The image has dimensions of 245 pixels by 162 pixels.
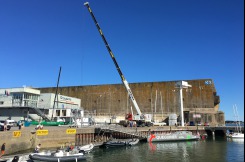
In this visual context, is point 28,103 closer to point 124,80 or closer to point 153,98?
point 124,80

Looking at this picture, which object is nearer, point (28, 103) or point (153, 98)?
point (28, 103)

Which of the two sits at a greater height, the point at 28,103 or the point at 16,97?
the point at 16,97

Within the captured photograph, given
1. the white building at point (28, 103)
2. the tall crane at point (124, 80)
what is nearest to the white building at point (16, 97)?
the white building at point (28, 103)

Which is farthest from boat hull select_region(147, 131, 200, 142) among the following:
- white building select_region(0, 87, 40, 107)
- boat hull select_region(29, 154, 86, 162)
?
white building select_region(0, 87, 40, 107)

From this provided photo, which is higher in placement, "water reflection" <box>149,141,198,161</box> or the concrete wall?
the concrete wall

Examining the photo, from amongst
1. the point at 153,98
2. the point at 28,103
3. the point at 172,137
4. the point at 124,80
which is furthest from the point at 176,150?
the point at 153,98

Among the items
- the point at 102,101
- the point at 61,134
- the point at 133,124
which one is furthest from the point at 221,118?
the point at 61,134

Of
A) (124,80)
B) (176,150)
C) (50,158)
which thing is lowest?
(176,150)

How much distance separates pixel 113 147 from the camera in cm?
4047

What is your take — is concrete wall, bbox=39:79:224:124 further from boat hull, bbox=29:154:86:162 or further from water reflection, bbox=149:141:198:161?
boat hull, bbox=29:154:86:162

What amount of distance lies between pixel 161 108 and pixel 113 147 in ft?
181

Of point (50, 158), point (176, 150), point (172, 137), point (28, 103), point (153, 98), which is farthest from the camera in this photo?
point (153, 98)

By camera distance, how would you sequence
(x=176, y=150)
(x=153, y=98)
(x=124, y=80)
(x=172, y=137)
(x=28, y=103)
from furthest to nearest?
1. (x=153, y=98)
2. (x=28, y=103)
3. (x=124, y=80)
4. (x=172, y=137)
5. (x=176, y=150)

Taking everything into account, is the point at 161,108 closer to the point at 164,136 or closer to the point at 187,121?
the point at 187,121
